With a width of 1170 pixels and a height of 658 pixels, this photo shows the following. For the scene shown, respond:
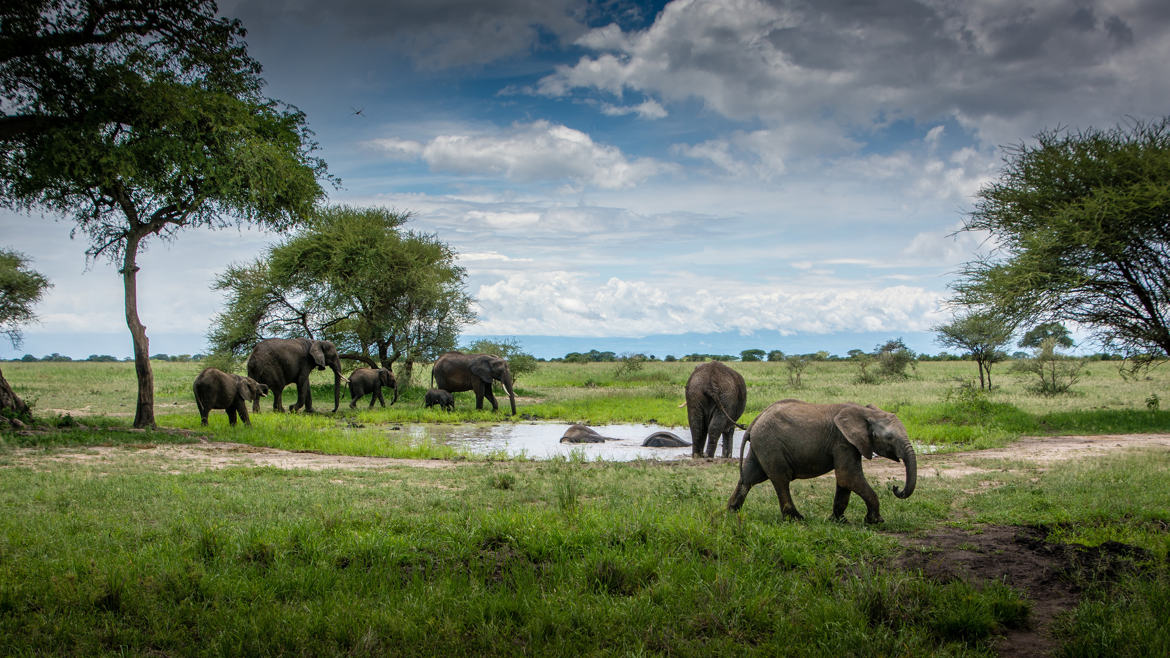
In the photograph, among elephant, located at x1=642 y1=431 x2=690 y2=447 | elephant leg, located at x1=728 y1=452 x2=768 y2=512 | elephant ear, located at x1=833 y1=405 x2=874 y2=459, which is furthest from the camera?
elephant, located at x1=642 y1=431 x2=690 y2=447

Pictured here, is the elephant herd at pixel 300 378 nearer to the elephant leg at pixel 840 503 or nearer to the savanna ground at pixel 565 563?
the savanna ground at pixel 565 563

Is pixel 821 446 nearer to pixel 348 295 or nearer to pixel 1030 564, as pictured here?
pixel 1030 564

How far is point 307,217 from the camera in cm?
1998

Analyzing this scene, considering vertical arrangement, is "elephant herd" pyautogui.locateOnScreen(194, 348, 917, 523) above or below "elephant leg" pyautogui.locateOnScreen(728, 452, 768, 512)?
above

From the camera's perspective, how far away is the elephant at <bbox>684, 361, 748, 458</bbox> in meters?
13.8

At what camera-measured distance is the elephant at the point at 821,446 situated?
23.5 ft

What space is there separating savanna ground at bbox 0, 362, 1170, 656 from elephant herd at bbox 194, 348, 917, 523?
52 cm

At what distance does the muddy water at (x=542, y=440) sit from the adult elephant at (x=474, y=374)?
3.59 metres

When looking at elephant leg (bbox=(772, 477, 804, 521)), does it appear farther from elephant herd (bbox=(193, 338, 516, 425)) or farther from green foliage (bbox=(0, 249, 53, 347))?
green foliage (bbox=(0, 249, 53, 347))

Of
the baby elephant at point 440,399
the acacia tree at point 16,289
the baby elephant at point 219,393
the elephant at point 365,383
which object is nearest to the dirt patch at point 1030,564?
the baby elephant at point 219,393

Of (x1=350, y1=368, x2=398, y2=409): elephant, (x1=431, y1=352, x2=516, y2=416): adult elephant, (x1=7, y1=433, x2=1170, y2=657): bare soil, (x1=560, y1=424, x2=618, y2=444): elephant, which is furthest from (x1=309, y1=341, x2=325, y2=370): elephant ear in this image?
(x1=560, y1=424, x2=618, y2=444): elephant

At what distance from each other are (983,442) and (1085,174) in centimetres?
962

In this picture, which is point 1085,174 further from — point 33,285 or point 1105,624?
point 33,285

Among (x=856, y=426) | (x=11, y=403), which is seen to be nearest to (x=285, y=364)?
(x=11, y=403)
